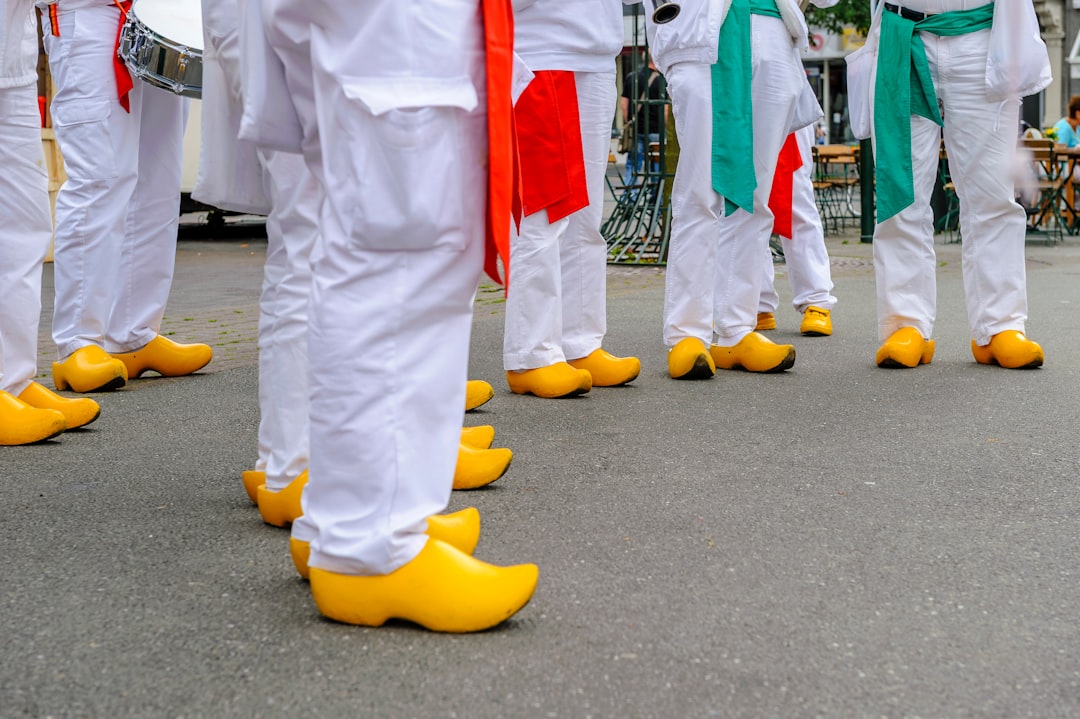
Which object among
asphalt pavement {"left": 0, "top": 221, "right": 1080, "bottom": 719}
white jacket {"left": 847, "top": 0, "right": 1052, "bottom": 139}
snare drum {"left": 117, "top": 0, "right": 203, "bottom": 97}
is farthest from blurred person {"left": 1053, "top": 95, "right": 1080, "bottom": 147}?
snare drum {"left": 117, "top": 0, "right": 203, "bottom": 97}

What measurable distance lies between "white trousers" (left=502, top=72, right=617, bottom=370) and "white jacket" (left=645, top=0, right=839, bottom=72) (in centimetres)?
39

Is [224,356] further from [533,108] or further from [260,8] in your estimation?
[260,8]

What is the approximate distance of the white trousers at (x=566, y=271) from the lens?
4.86 m

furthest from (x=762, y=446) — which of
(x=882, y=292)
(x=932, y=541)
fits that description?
(x=882, y=292)

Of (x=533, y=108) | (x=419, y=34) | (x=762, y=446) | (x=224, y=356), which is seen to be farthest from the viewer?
(x=224, y=356)

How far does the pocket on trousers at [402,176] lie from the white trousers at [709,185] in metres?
3.15

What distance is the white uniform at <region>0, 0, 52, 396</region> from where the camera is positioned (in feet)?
13.7

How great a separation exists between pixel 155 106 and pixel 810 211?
3289 millimetres

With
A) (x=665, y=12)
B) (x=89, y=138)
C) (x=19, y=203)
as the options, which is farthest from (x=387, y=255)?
(x=89, y=138)

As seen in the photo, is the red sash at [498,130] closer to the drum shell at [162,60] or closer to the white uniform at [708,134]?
the drum shell at [162,60]

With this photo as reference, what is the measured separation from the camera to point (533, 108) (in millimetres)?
4801

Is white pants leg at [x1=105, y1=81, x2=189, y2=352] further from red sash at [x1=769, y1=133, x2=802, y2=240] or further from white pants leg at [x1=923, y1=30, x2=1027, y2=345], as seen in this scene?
white pants leg at [x1=923, y1=30, x2=1027, y2=345]

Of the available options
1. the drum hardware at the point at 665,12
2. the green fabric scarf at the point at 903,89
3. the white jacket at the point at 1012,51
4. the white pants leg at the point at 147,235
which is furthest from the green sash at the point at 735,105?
the white pants leg at the point at 147,235

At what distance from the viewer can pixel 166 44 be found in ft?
14.9
